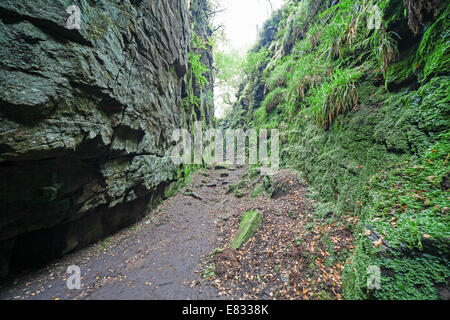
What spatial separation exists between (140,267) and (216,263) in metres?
1.88

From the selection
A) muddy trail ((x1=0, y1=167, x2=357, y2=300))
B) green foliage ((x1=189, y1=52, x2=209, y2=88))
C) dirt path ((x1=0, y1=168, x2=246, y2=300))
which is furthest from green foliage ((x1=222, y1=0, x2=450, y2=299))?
green foliage ((x1=189, y1=52, x2=209, y2=88))

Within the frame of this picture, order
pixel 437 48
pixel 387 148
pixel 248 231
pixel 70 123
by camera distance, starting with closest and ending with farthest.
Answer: pixel 437 48
pixel 387 148
pixel 70 123
pixel 248 231

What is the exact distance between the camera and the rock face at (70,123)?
2457 mm

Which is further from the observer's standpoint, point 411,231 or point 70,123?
point 70,123

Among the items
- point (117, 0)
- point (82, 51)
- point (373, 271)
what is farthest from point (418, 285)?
point (117, 0)

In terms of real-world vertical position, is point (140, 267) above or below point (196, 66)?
below

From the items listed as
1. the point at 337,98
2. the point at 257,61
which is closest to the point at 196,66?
the point at 257,61

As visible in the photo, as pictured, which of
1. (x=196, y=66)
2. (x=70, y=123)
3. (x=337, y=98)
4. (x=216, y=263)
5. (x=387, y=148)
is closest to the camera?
(x=387, y=148)

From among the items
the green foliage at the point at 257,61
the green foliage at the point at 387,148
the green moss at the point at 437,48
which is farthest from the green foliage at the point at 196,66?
the green moss at the point at 437,48

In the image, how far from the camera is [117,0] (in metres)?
4.33

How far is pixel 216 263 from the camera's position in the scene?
3445 millimetres

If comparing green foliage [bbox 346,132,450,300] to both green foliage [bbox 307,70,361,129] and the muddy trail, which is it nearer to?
the muddy trail

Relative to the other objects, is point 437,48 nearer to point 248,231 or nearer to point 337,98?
point 337,98
